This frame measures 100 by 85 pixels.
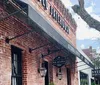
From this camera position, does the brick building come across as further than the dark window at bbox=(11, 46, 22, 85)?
No

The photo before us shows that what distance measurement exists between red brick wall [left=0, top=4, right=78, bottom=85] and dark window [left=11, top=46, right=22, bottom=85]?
15cm

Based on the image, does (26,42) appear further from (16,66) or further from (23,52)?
(16,66)

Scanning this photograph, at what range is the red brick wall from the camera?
9273mm

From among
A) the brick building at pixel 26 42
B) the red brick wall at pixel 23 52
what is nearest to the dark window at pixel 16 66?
the brick building at pixel 26 42

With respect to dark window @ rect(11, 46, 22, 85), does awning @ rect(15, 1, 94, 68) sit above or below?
above

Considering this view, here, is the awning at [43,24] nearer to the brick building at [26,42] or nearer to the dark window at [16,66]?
the brick building at [26,42]

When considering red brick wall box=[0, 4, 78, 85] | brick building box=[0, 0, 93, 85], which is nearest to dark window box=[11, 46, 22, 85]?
brick building box=[0, 0, 93, 85]

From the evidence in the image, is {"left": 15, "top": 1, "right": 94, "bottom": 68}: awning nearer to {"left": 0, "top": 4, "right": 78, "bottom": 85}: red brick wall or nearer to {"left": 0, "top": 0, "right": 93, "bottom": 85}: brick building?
{"left": 0, "top": 0, "right": 93, "bottom": 85}: brick building

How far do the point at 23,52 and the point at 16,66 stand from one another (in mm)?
600

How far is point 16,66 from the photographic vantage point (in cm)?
1069

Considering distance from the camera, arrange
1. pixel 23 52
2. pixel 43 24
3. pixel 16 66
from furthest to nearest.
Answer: pixel 23 52
pixel 16 66
pixel 43 24

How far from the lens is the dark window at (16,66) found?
10367 mm

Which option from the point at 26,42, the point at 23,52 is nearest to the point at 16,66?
the point at 23,52

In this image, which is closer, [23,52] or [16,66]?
[16,66]
